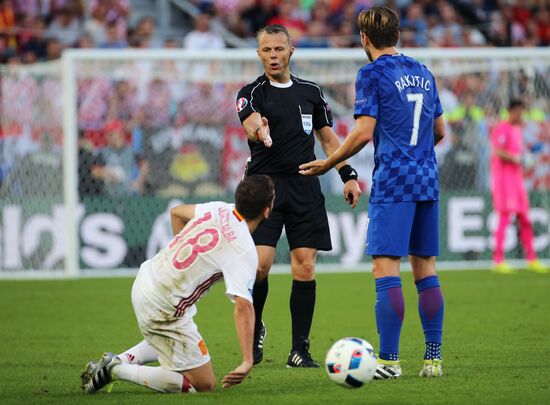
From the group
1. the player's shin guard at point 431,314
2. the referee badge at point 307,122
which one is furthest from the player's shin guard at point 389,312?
the referee badge at point 307,122

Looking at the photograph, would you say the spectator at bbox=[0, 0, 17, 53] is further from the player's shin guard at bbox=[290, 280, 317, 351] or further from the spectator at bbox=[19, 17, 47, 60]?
the player's shin guard at bbox=[290, 280, 317, 351]

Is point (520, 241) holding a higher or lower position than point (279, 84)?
lower

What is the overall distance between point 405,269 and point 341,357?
1019 centimetres

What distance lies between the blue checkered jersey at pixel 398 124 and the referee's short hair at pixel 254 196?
2.90ft

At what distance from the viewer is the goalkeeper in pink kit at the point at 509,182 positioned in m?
15.2

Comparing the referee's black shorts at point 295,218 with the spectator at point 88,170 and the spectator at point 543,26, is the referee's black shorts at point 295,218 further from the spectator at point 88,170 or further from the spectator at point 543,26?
the spectator at point 543,26

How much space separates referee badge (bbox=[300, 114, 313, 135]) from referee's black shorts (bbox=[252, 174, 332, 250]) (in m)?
0.33

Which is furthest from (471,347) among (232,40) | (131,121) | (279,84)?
(232,40)

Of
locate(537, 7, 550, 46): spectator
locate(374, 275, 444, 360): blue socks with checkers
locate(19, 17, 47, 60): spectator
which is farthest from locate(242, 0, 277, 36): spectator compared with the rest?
locate(374, 275, 444, 360): blue socks with checkers

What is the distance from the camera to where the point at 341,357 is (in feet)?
20.0

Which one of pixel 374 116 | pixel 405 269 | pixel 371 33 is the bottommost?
pixel 405 269

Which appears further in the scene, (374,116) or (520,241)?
(520,241)

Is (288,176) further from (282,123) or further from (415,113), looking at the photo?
(415,113)

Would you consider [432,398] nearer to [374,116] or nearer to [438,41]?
[374,116]
